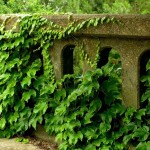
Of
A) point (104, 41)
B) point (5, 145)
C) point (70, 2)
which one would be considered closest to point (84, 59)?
point (104, 41)

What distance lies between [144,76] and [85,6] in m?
4.83

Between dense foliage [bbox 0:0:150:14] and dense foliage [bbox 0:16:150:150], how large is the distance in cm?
105

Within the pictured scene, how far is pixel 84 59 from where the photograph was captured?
441 centimetres

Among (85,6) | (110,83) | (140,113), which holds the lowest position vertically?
(140,113)

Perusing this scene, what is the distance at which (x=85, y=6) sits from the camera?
28.0 ft

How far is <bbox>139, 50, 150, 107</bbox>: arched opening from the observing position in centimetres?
391

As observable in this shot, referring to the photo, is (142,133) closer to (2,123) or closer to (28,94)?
(28,94)

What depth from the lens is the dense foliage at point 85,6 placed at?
6.82m

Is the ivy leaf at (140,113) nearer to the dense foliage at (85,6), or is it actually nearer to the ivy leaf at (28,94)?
the ivy leaf at (28,94)

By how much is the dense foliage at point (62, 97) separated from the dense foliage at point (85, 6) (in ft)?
3.44

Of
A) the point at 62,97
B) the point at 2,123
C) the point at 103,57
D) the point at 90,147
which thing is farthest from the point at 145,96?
the point at 2,123

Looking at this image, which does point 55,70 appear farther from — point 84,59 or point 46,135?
point 46,135

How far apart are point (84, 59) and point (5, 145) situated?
4.88 feet

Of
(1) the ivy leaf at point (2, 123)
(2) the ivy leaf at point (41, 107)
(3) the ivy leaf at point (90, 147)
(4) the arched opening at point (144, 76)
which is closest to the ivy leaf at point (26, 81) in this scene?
(2) the ivy leaf at point (41, 107)
